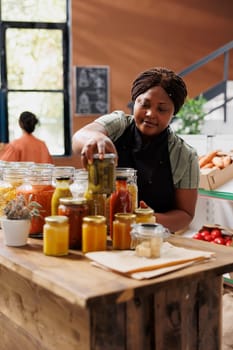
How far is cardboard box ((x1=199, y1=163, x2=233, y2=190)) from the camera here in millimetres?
3807

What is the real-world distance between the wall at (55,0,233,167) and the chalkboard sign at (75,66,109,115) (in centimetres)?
8

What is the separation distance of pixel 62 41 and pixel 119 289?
673 centimetres

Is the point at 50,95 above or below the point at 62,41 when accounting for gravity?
below

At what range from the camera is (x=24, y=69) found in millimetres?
7621

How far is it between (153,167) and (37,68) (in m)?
5.53

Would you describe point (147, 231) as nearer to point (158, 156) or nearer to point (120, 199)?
point (120, 199)

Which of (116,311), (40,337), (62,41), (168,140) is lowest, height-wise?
(40,337)

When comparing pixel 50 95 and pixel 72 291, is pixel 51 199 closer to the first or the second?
pixel 72 291

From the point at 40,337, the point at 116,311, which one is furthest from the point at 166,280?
the point at 40,337

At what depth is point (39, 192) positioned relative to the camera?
6.77ft

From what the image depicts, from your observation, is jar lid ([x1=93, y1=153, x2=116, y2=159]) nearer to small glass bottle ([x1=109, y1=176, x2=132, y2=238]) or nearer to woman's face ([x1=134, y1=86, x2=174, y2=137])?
small glass bottle ([x1=109, y1=176, x2=132, y2=238])

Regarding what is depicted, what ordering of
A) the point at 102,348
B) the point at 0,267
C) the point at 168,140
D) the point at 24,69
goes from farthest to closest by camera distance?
the point at 24,69
the point at 168,140
the point at 0,267
the point at 102,348

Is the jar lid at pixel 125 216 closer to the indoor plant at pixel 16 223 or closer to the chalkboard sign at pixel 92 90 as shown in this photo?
the indoor plant at pixel 16 223

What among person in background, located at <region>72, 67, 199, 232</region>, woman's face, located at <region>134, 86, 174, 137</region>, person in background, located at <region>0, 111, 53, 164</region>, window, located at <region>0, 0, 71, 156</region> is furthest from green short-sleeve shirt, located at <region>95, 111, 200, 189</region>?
window, located at <region>0, 0, 71, 156</region>
